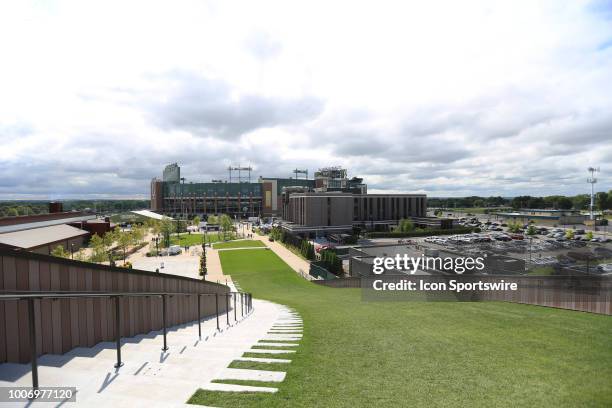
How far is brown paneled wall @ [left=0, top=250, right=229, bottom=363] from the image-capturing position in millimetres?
3959

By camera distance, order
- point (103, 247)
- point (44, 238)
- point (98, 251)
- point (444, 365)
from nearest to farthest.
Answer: point (444, 365)
point (44, 238)
point (98, 251)
point (103, 247)

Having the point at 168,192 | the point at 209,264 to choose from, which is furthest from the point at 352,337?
the point at 168,192

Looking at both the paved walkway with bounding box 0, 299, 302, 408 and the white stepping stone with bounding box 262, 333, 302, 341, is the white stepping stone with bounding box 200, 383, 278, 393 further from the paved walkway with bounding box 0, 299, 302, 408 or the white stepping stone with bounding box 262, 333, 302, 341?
the white stepping stone with bounding box 262, 333, 302, 341

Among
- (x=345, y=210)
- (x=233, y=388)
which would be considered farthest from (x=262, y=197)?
(x=233, y=388)

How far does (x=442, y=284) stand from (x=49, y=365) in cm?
2039

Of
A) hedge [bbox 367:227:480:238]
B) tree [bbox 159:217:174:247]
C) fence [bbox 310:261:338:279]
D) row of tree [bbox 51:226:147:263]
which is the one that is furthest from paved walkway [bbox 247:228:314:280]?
hedge [bbox 367:227:480:238]

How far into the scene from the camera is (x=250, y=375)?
441cm

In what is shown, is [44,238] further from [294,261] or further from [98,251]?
[294,261]

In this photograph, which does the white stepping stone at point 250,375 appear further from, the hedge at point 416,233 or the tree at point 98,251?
the hedge at point 416,233

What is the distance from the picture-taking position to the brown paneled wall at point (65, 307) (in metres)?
3.96

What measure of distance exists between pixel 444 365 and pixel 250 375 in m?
3.58

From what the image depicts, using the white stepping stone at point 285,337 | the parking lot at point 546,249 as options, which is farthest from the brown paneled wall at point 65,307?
the parking lot at point 546,249

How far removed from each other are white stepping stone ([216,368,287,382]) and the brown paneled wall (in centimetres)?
252

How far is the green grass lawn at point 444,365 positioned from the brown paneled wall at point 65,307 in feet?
8.26
